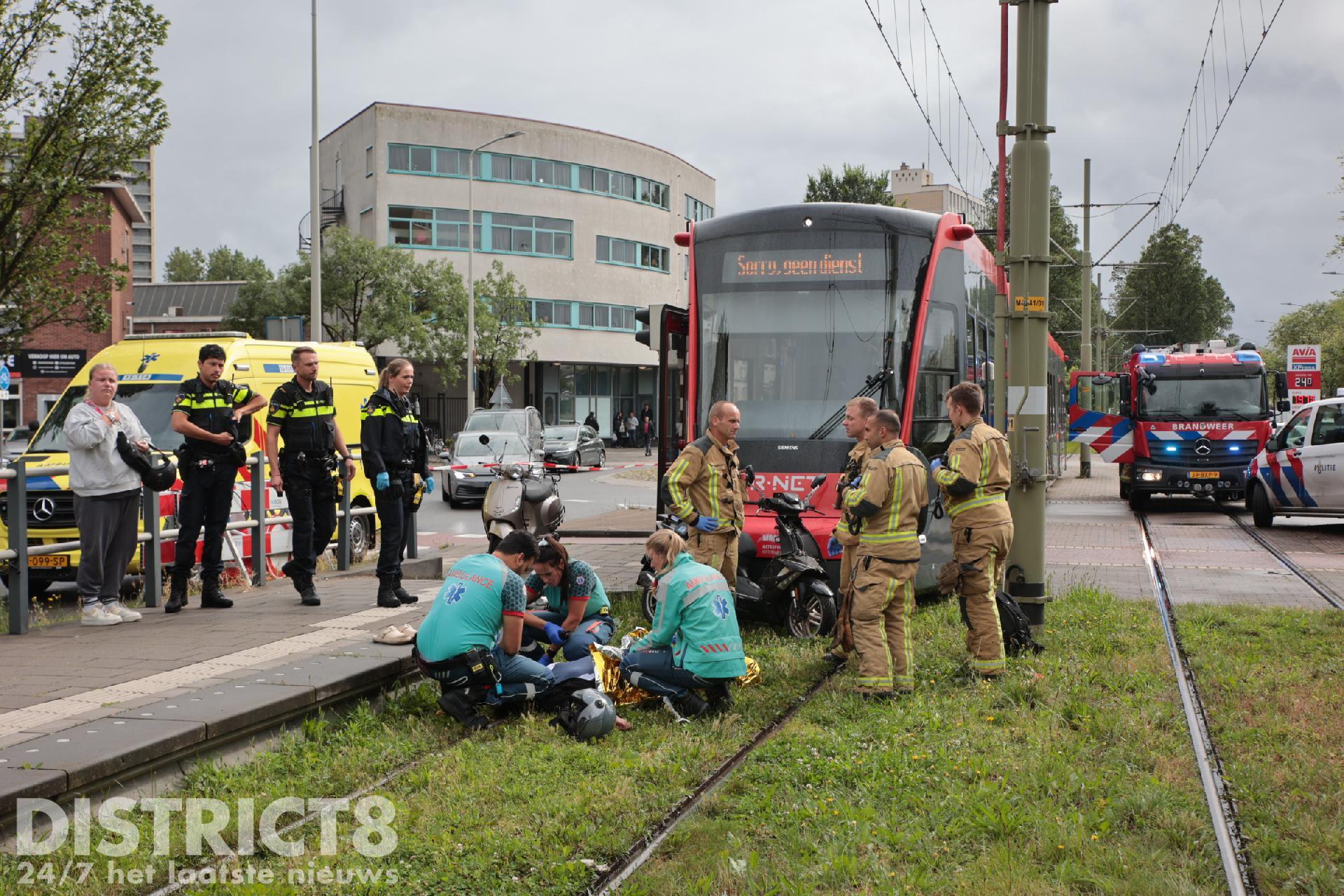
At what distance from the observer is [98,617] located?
26.1 feet

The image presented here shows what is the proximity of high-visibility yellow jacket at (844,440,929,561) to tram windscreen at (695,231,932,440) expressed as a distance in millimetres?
2634

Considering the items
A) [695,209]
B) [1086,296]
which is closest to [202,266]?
[695,209]

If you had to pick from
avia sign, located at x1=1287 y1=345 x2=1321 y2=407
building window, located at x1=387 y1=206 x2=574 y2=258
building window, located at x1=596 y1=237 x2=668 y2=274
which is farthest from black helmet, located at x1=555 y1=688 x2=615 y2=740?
building window, located at x1=596 y1=237 x2=668 y2=274

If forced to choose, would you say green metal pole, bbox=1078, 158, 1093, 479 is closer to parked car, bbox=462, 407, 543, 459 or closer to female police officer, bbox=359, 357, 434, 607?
parked car, bbox=462, 407, 543, 459

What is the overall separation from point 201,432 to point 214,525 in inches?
28.9

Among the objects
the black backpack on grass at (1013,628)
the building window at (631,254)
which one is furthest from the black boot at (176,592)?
the building window at (631,254)

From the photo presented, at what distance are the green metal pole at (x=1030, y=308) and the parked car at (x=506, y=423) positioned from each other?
60.8 feet

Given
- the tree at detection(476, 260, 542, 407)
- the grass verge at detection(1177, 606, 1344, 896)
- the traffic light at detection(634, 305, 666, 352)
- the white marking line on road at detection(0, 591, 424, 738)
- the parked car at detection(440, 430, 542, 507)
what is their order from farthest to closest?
the tree at detection(476, 260, 542, 407), the parked car at detection(440, 430, 542, 507), the traffic light at detection(634, 305, 666, 352), the white marking line on road at detection(0, 591, 424, 738), the grass verge at detection(1177, 606, 1344, 896)

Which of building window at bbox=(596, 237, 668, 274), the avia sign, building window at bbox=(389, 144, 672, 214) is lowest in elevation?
the avia sign

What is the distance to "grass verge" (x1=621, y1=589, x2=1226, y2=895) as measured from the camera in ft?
14.4

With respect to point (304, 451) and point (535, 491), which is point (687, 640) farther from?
point (535, 491)

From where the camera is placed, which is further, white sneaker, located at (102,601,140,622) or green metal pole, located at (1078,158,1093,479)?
green metal pole, located at (1078,158,1093,479)

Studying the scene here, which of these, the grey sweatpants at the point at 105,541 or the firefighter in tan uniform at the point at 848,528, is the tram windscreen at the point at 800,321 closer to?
the firefighter in tan uniform at the point at 848,528

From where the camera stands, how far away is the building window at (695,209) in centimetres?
6328
